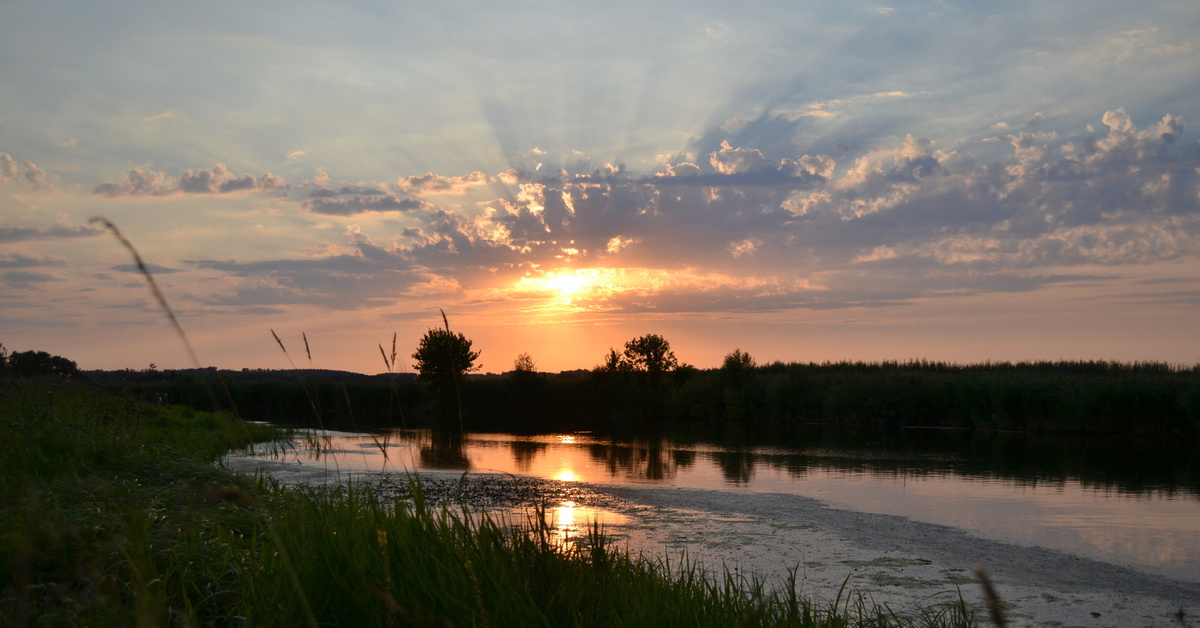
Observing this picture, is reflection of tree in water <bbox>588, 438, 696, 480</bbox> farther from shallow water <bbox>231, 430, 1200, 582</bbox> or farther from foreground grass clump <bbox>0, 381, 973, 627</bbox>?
foreground grass clump <bbox>0, 381, 973, 627</bbox>

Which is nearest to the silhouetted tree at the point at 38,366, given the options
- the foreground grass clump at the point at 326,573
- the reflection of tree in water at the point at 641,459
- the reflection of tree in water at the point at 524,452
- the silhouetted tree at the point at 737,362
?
the reflection of tree in water at the point at 524,452

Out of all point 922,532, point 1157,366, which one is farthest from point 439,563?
point 1157,366

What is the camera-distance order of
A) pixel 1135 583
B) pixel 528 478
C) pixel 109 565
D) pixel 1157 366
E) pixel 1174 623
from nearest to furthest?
pixel 109 565 → pixel 1174 623 → pixel 1135 583 → pixel 528 478 → pixel 1157 366

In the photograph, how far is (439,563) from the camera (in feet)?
12.6

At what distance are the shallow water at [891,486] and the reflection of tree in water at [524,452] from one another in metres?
0.04

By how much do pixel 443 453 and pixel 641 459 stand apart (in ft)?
19.2

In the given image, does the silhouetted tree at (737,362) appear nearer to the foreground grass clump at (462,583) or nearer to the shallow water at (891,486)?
the shallow water at (891,486)

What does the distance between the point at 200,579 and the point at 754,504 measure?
1024 cm

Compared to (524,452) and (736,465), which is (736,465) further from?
(524,452)

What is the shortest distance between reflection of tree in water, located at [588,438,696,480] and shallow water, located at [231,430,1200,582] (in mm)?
33

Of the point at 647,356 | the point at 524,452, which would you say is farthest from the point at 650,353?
the point at 524,452

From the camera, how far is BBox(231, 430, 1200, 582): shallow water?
10820 mm

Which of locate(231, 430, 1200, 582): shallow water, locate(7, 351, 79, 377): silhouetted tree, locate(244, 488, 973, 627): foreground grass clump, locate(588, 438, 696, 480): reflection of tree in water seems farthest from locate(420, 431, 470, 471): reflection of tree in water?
locate(244, 488, 973, 627): foreground grass clump

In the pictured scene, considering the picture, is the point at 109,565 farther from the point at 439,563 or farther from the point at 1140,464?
the point at 1140,464
